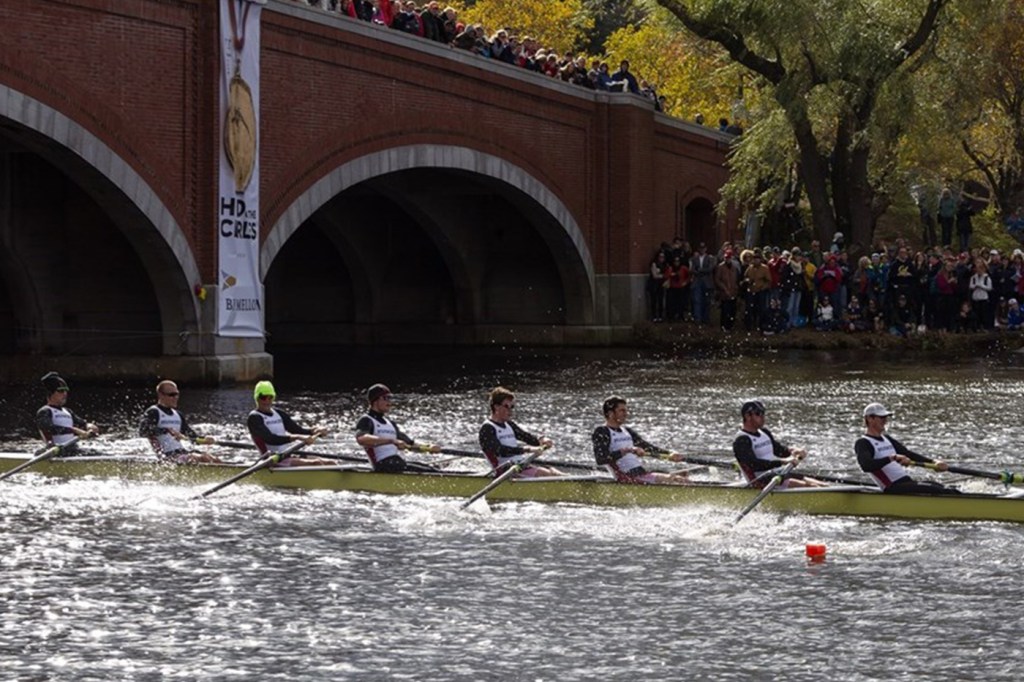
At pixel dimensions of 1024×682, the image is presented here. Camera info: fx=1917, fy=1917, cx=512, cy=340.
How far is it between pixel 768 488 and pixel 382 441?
15.8 ft

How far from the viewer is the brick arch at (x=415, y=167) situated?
122ft

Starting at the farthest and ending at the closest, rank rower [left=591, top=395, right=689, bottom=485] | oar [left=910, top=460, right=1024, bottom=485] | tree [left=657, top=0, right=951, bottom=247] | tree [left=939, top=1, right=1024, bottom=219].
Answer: tree [left=939, top=1, right=1024, bottom=219], tree [left=657, top=0, right=951, bottom=247], rower [left=591, top=395, right=689, bottom=485], oar [left=910, top=460, right=1024, bottom=485]

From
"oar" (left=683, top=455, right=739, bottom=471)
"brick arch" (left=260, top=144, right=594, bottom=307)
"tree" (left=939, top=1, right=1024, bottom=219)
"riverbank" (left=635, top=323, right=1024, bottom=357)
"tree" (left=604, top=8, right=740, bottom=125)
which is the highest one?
"tree" (left=604, top=8, right=740, bottom=125)

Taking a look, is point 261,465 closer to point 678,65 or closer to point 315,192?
point 315,192

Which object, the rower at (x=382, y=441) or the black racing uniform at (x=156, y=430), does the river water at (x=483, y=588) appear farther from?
the black racing uniform at (x=156, y=430)

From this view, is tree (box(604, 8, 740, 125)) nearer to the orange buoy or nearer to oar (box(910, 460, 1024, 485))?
oar (box(910, 460, 1024, 485))

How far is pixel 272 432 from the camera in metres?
23.6

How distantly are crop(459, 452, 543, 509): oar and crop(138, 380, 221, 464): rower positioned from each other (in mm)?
3912

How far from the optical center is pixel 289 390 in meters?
35.3

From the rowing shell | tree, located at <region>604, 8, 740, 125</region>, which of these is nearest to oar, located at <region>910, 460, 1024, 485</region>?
the rowing shell

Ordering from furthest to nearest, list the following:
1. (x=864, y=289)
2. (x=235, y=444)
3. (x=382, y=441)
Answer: (x=864, y=289) → (x=235, y=444) → (x=382, y=441)

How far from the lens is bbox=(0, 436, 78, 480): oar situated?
23.7m

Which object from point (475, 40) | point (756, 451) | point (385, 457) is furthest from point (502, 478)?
point (475, 40)

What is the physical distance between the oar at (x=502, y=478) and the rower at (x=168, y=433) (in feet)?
12.8
